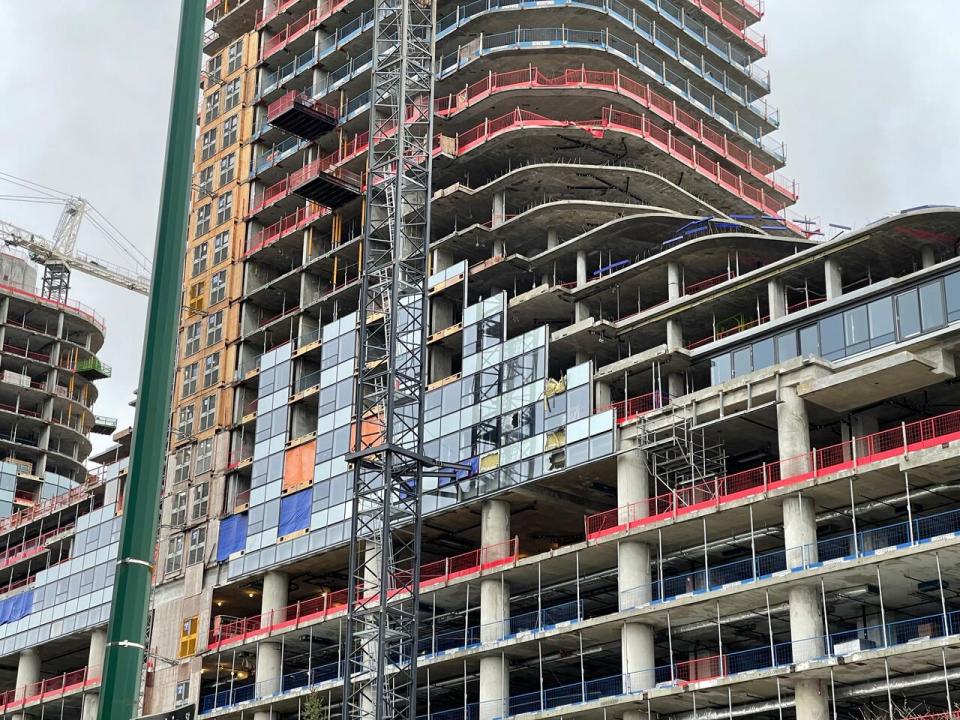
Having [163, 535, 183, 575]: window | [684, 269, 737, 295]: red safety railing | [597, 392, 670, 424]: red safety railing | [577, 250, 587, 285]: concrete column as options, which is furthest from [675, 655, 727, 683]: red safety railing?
[163, 535, 183, 575]: window

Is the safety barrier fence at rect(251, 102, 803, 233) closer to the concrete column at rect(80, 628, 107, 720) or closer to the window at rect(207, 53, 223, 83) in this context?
the window at rect(207, 53, 223, 83)

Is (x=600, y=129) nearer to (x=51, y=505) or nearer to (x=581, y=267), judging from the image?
(x=581, y=267)

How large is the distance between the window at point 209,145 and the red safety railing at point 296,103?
6417 mm

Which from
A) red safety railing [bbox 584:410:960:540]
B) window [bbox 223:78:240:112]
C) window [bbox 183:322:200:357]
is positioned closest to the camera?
red safety railing [bbox 584:410:960:540]

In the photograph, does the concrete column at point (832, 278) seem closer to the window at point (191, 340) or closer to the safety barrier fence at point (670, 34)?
the safety barrier fence at point (670, 34)

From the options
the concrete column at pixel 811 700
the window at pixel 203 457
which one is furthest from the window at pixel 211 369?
the concrete column at pixel 811 700

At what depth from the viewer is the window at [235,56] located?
105 meters

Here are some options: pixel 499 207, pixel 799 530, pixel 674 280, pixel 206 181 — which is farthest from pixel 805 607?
pixel 206 181

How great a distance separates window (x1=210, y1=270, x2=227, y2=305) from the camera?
97938 mm

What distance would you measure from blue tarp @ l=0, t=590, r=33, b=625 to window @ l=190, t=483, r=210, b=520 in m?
18.6

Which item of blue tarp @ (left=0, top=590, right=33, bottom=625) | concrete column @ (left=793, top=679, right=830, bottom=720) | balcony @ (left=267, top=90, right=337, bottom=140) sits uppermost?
balcony @ (left=267, top=90, right=337, bottom=140)

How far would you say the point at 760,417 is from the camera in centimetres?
6494

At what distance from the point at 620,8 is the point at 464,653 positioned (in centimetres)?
4254

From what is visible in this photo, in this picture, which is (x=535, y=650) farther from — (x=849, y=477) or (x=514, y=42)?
(x=514, y=42)
